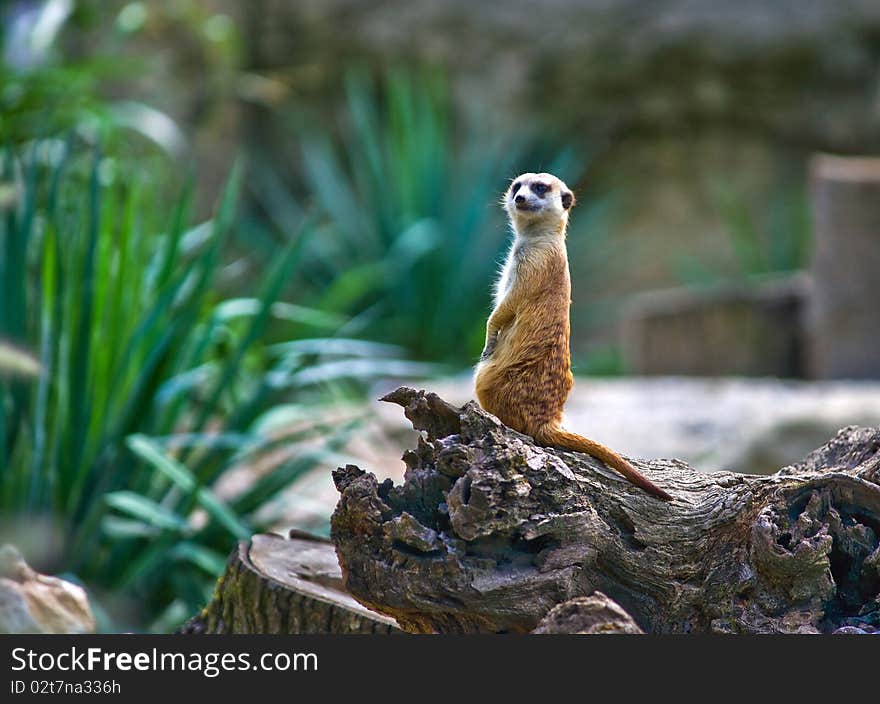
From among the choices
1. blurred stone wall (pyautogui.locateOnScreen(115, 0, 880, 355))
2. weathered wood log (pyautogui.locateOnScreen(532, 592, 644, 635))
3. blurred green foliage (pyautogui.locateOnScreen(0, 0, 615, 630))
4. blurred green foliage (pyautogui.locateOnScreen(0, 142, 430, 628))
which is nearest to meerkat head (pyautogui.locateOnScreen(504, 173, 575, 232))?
blurred green foliage (pyautogui.locateOnScreen(0, 0, 615, 630))

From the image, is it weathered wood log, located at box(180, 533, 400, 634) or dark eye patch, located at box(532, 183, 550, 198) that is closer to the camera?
dark eye patch, located at box(532, 183, 550, 198)

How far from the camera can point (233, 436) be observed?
9.39 feet

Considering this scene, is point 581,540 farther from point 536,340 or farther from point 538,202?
point 538,202

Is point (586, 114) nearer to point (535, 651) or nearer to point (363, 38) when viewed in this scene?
point (363, 38)

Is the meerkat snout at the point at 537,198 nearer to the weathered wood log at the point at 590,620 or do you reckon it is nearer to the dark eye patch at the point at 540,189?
the dark eye patch at the point at 540,189

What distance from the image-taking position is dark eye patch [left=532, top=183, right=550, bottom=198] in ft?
Result: 5.67

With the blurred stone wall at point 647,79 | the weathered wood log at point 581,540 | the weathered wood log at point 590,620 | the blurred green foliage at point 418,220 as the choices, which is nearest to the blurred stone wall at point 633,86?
the blurred stone wall at point 647,79

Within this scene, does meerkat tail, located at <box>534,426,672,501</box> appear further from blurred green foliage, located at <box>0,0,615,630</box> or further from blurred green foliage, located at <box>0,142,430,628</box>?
blurred green foliage, located at <box>0,142,430,628</box>

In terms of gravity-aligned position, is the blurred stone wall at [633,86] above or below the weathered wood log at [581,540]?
above

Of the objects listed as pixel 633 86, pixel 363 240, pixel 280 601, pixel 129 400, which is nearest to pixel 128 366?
pixel 129 400

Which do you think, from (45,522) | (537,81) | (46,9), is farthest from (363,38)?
(45,522)

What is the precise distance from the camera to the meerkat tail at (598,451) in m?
1.63

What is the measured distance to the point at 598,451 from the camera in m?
1.64

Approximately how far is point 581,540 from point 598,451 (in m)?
0.13
